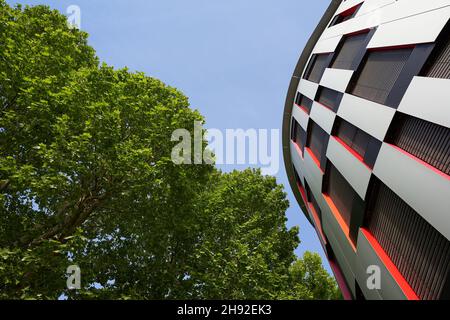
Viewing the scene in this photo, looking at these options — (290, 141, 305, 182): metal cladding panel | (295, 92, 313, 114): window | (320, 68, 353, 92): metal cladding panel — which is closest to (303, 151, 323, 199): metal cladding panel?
(290, 141, 305, 182): metal cladding panel

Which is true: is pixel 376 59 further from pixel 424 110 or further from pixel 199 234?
pixel 199 234

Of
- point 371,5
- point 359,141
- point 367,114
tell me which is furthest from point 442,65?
point 371,5

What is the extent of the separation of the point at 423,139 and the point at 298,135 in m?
14.7

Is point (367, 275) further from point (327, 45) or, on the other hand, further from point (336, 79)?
point (327, 45)

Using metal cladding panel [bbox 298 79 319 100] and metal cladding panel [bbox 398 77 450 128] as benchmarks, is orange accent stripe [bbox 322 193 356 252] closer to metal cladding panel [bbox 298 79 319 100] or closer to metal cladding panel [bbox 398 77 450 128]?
metal cladding panel [bbox 398 77 450 128]

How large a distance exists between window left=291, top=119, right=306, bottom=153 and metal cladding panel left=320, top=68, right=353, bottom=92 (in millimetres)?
4982

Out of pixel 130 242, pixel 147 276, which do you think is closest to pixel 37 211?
pixel 130 242

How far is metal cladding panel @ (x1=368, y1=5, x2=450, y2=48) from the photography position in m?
7.62

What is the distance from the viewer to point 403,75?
8625mm

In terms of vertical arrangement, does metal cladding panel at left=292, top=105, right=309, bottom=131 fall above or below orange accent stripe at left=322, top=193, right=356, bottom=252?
above

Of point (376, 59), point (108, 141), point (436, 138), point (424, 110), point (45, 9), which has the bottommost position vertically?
point (436, 138)

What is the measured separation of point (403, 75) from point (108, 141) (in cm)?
1063

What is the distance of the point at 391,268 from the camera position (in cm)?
811

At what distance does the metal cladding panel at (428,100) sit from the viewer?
6.56 meters
